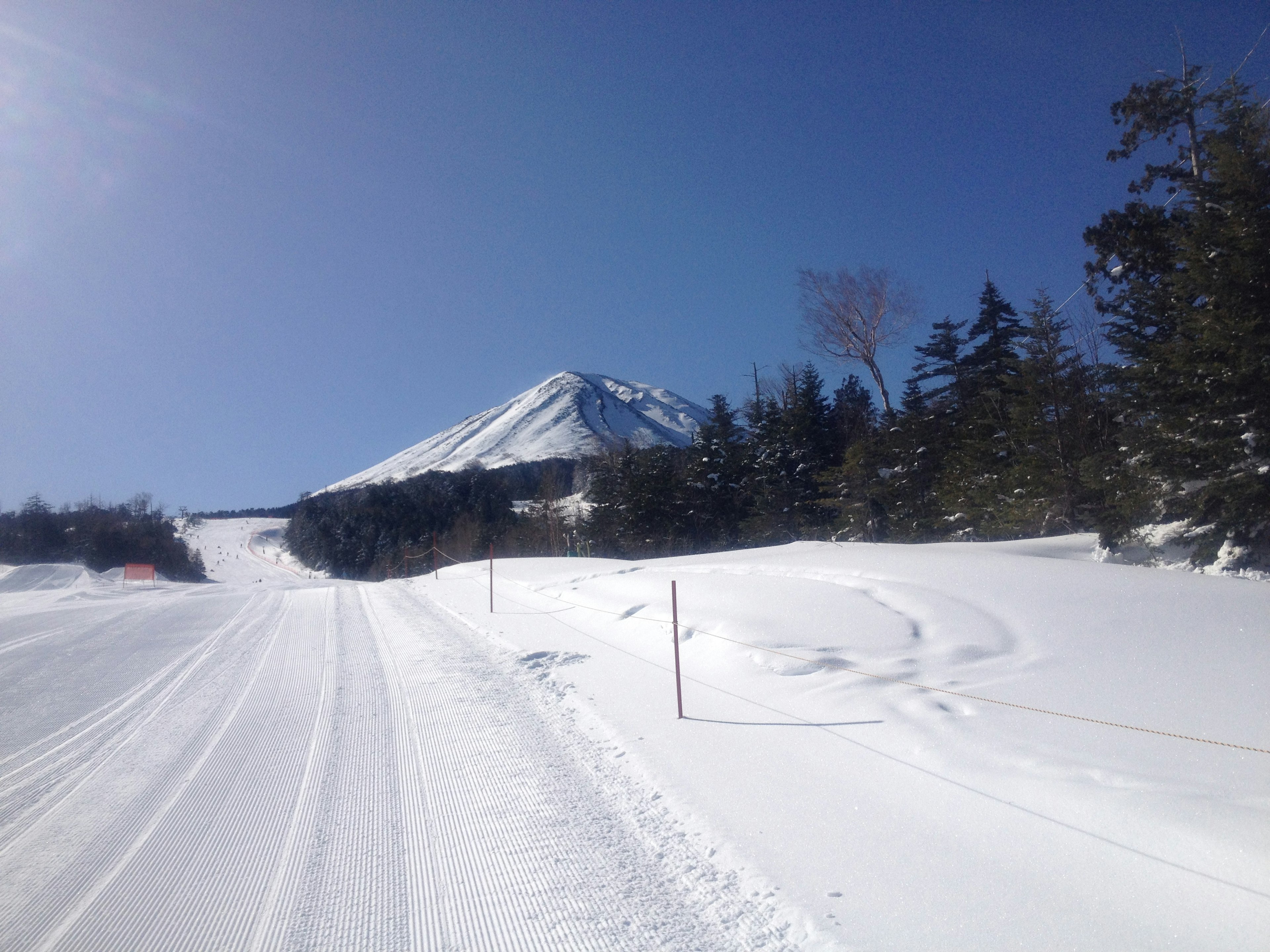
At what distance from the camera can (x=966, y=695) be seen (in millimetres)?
5691

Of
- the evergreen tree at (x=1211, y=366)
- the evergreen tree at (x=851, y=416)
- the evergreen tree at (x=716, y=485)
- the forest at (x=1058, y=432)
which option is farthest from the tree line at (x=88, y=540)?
the evergreen tree at (x=1211, y=366)

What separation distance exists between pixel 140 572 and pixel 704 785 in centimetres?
3819

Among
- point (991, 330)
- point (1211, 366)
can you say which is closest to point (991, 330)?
point (991, 330)

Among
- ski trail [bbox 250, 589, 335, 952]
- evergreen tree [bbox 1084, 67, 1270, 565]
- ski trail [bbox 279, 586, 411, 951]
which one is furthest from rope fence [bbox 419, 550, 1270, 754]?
evergreen tree [bbox 1084, 67, 1270, 565]

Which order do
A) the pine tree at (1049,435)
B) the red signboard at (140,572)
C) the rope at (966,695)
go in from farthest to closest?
the red signboard at (140,572)
the pine tree at (1049,435)
the rope at (966,695)

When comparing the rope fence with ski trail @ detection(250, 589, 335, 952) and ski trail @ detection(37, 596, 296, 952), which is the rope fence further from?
ski trail @ detection(37, 596, 296, 952)

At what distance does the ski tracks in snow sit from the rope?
2.48 metres

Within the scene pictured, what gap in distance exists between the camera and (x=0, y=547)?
57.2 meters

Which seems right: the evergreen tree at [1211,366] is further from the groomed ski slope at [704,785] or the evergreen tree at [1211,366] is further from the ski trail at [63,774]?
the ski trail at [63,774]

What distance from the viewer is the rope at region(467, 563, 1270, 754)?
4441 millimetres

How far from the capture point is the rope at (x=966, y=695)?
4.44 meters

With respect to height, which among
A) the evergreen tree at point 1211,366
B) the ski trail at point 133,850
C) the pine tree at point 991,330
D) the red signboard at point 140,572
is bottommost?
the ski trail at point 133,850

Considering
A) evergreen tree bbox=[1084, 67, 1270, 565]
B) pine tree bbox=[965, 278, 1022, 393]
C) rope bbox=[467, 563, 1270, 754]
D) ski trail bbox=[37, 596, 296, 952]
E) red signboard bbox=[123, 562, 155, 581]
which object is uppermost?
pine tree bbox=[965, 278, 1022, 393]

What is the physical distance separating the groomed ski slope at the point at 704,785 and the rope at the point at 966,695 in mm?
43
